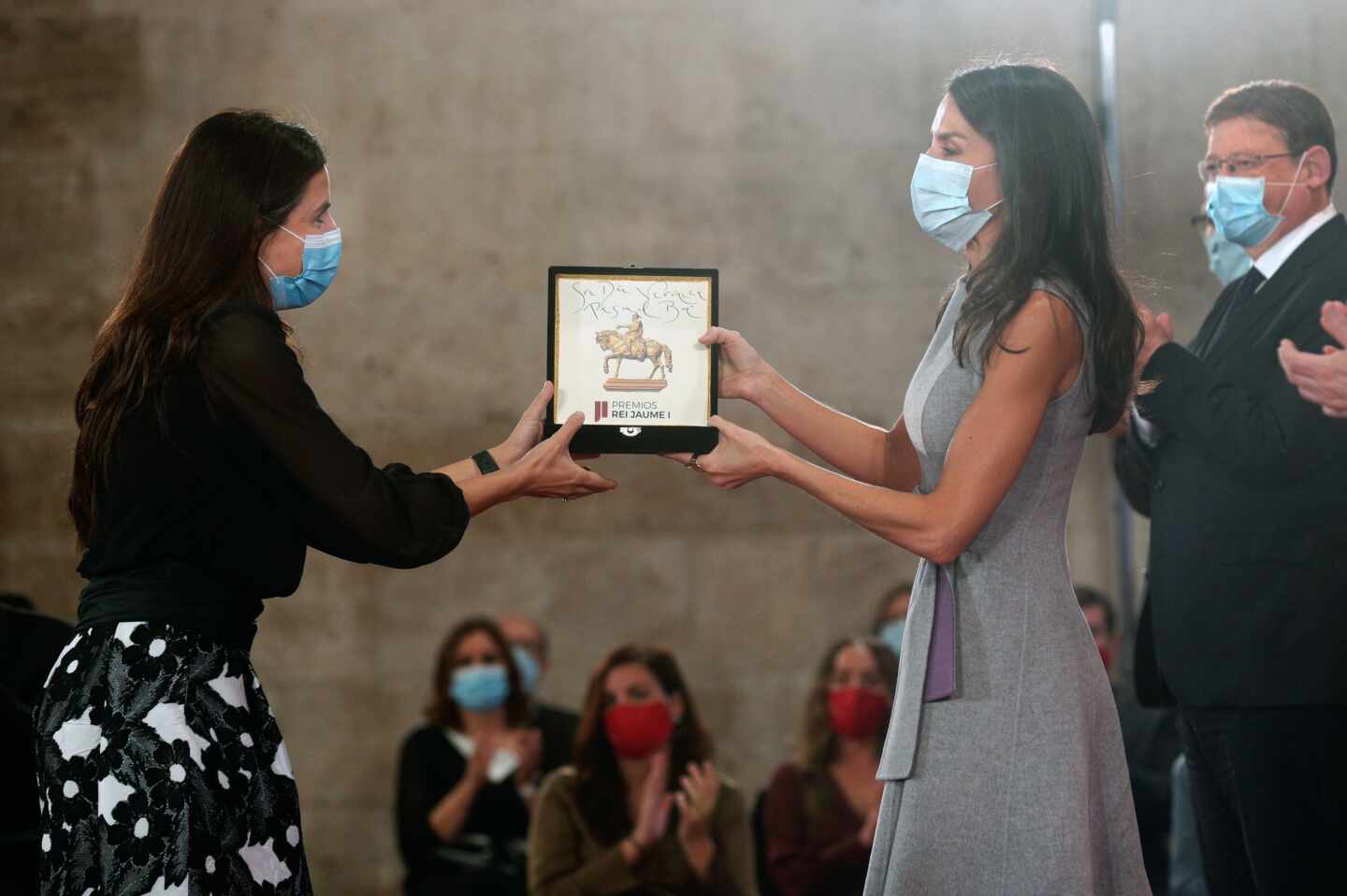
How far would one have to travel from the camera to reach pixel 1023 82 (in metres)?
2.44

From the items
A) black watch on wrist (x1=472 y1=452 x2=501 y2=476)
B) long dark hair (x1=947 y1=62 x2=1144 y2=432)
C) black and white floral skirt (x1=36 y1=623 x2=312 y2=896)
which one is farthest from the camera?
black watch on wrist (x1=472 y1=452 x2=501 y2=476)

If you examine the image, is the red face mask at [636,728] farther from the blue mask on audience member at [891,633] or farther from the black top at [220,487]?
the black top at [220,487]

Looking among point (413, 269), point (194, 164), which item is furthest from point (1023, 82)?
point (413, 269)

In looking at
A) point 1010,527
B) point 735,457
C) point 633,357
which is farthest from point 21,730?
point 1010,527

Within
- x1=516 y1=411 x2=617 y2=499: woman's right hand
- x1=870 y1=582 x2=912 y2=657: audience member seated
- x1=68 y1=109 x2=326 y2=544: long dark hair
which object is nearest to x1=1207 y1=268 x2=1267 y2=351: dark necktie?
x1=516 y1=411 x2=617 y2=499: woman's right hand

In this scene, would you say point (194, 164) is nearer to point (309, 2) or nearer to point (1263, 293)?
point (1263, 293)

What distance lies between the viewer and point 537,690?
5.98 metres

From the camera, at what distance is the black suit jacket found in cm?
285

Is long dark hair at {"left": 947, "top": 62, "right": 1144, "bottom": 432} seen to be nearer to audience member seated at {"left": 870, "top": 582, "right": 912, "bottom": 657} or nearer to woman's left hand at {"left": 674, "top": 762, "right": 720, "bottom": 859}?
woman's left hand at {"left": 674, "top": 762, "right": 720, "bottom": 859}

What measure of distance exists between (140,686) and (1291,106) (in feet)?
8.33

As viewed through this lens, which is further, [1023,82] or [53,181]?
[53,181]

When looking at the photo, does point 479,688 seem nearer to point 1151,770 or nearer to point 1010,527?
point 1151,770

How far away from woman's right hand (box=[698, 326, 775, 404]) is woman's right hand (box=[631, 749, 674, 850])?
221cm

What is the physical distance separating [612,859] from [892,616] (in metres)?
1.43
